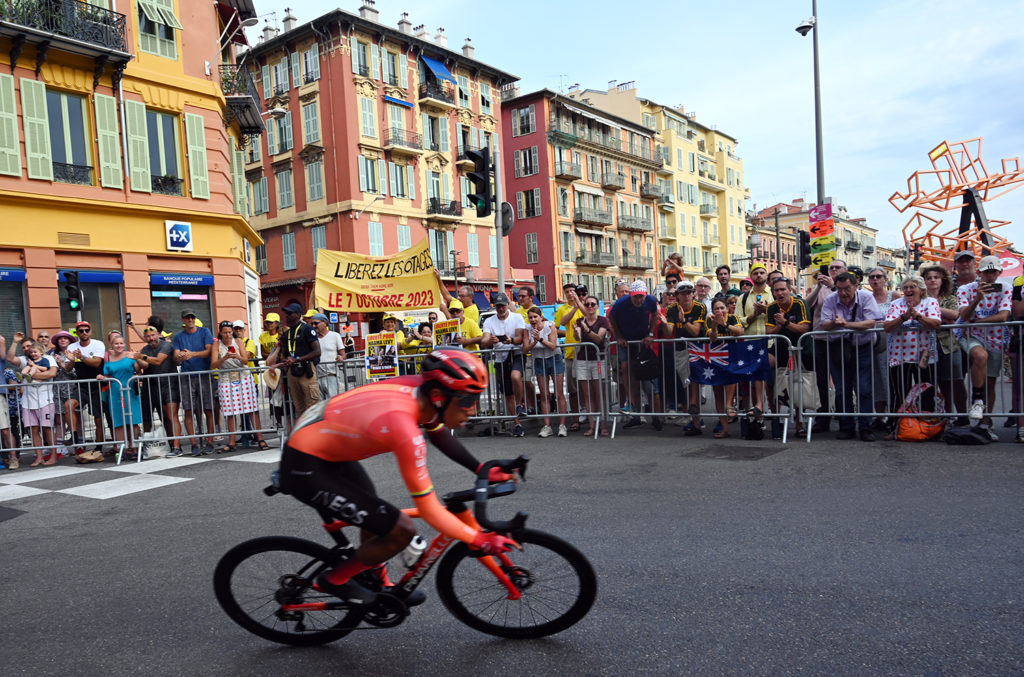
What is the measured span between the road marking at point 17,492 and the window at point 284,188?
3457 cm

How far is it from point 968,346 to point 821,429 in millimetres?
1842

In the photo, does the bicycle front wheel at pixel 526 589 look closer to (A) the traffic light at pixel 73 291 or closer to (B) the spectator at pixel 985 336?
(B) the spectator at pixel 985 336

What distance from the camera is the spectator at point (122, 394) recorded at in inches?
401

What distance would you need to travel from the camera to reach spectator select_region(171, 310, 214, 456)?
10.4m

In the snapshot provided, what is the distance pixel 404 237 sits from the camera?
4094cm

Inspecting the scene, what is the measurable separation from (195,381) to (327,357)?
6.37ft

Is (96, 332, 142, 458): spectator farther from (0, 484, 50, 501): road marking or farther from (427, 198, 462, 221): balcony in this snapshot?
(427, 198, 462, 221): balcony

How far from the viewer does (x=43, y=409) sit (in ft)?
33.6

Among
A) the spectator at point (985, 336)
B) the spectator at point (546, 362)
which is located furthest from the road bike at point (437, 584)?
the spectator at point (546, 362)

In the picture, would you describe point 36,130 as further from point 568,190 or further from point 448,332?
point 568,190

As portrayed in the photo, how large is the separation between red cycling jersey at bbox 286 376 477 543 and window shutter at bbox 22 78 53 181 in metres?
18.6

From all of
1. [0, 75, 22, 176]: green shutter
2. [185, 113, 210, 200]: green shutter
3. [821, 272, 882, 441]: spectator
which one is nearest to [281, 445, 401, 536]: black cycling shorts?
[821, 272, 882, 441]: spectator

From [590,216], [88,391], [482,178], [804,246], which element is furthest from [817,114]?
[590,216]

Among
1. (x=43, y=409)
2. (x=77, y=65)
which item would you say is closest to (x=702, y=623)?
(x=43, y=409)
